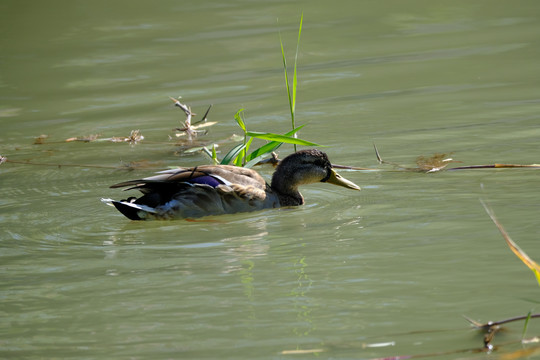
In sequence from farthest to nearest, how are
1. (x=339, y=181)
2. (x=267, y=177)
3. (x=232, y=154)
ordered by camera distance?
(x=267, y=177) < (x=232, y=154) < (x=339, y=181)

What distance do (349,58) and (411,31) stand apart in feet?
4.72

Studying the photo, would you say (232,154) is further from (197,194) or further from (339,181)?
(339,181)

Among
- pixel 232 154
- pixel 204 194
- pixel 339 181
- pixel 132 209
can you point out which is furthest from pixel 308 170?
pixel 132 209

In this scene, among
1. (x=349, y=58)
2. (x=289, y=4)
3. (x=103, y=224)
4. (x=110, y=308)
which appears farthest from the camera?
(x=289, y=4)

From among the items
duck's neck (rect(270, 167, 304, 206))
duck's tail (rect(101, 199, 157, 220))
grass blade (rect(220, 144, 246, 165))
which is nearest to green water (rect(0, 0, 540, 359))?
duck's tail (rect(101, 199, 157, 220))

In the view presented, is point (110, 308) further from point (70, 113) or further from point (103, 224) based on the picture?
point (70, 113)

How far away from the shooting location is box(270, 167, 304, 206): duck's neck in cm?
759

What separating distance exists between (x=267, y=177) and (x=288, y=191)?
3.19ft

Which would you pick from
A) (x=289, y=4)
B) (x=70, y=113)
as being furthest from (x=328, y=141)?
(x=289, y=4)

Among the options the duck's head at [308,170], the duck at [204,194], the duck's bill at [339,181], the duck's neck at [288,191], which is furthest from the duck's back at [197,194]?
the duck's bill at [339,181]

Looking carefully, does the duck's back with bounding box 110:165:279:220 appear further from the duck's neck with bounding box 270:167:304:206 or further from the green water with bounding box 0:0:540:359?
the duck's neck with bounding box 270:167:304:206

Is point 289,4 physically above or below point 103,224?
above

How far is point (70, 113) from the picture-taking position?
11.1m

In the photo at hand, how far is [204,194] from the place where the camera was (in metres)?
7.30
